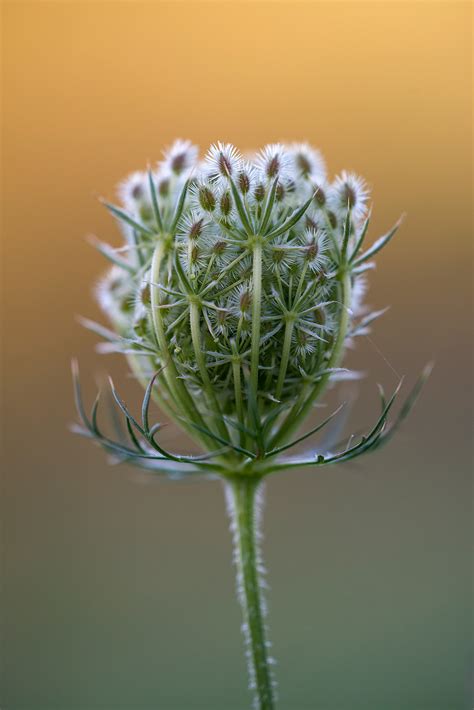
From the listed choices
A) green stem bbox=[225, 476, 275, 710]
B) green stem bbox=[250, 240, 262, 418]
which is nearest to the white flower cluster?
green stem bbox=[250, 240, 262, 418]

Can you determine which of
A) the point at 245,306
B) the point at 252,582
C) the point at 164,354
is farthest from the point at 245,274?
the point at 252,582

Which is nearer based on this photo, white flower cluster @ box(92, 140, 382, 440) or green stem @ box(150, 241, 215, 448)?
white flower cluster @ box(92, 140, 382, 440)

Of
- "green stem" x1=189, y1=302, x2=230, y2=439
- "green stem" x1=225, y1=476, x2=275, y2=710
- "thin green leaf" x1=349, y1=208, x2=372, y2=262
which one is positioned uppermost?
"thin green leaf" x1=349, y1=208, x2=372, y2=262

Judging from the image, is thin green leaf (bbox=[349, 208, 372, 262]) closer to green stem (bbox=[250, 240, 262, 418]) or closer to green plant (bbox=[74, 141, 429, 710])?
green plant (bbox=[74, 141, 429, 710])

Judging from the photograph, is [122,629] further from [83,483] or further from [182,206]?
[182,206]

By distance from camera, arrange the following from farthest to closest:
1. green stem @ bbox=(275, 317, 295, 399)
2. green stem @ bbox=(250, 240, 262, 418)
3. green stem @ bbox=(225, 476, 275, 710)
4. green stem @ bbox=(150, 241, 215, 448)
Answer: green stem @ bbox=(225, 476, 275, 710)
green stem @ bbox=(150, 241, 215, 448)
green stem @ bbox=(275, 317, 295, 399)
green stem @ bbox=(250, 240, 262, 418)

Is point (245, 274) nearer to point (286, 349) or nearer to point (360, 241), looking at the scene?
point (286, 349)

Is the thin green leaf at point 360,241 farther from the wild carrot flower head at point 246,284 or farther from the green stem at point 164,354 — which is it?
the green stem at point 164,354

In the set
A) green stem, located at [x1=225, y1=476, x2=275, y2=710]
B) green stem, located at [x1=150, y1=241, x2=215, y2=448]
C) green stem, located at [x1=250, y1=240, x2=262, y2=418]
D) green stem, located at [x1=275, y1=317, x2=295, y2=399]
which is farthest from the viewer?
green stem, located at [x1=225, y1=476, x2=275, y2=710]

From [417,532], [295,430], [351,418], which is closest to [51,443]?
[351,418]
